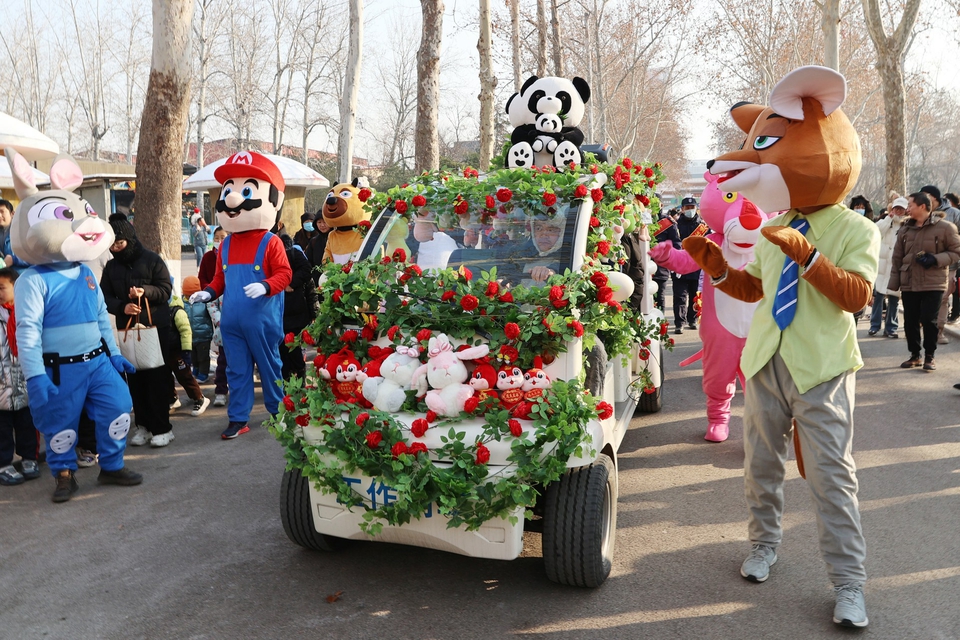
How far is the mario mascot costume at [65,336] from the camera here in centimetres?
520

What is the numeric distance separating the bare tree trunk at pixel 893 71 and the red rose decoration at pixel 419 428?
52.2ft

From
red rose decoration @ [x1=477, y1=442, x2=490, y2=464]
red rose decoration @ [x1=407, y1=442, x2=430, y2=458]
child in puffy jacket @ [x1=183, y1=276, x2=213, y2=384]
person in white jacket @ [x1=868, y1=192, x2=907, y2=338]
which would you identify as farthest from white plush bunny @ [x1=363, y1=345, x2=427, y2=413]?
person in white jacket @ [x1=868, y1=192, x2=907, y2=338]

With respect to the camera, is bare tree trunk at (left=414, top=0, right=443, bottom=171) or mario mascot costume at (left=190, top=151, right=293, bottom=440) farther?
bare tree trunk at (left=414, top=0, right=443, bottom=171)

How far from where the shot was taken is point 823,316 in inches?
141

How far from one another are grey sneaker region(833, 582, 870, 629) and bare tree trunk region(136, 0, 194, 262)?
742cm

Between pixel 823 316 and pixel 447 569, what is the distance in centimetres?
230

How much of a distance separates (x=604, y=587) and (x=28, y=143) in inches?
331

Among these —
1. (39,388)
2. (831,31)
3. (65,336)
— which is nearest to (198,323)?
(65,336)

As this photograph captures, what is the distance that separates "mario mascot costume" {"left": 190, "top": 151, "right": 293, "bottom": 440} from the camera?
6352 mm

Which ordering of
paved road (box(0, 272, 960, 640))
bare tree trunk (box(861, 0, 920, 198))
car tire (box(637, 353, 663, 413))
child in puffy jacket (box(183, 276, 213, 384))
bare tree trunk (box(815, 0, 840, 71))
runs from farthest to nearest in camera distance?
bare tree trunk (box(815, 0, 840, 71))
bare tree trunk (box(861, 0, 920, 198))
child in puffy jacket (box(183, 276, 213, 384))
car tire (box(637, 353, 663, 413))
paved road (box(0, 272, 960, 640))

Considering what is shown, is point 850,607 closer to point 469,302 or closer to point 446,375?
point 446,375

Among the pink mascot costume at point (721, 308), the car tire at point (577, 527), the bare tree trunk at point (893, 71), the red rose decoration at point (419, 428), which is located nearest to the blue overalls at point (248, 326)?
the red rose decoration at point (419, 428)

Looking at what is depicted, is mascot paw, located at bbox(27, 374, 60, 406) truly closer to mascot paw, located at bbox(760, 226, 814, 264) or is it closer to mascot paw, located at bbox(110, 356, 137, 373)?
mascot paw, located at bbox(110, 356, 137, 373)

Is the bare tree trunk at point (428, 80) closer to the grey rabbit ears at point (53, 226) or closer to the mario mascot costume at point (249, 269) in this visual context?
the mario mascot costume at point (249, 269)
